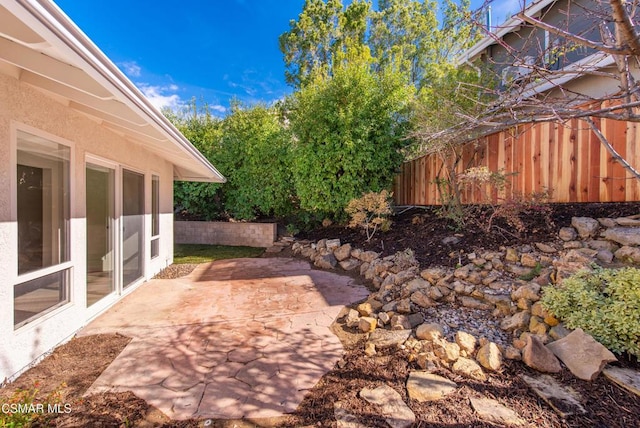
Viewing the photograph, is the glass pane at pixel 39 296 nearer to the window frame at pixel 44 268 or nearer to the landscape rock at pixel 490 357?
the window frame at pixel 44 268

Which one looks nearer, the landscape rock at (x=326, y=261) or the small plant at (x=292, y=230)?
the landscape rock at (x=326, y=261)

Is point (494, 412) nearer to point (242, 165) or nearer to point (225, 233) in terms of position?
point (225, 233)

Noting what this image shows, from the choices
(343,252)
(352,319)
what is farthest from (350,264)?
(352,319)

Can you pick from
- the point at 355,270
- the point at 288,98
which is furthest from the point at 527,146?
the point at 288,98

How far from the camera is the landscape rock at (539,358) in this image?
262 cm

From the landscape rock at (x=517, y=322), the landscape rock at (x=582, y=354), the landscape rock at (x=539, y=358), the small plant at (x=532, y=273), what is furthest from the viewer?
the small plant at (x=532, y=273)

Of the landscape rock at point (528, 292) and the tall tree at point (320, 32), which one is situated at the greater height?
the tall tree at point (320, 32)

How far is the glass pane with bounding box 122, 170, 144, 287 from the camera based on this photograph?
5315 millimetres

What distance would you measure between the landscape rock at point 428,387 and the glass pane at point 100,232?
4476 mm

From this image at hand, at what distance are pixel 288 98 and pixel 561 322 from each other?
454 inches

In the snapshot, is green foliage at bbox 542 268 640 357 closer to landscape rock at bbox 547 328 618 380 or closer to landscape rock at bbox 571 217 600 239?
landscape rock at bbox 547 328 618 380

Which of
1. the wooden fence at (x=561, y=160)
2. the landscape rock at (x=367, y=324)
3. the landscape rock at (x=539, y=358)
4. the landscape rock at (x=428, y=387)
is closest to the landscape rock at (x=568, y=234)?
the wooden fence at (x=561, y=160)

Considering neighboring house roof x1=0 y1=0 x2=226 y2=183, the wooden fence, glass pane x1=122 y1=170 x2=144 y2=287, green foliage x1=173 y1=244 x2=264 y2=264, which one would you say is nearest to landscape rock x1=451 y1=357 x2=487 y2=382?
the wooden fence

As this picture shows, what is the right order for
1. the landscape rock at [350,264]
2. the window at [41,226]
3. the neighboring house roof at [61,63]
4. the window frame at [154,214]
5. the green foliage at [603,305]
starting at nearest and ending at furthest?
the neighboring house roof at [61,63]
the green foliage at [603,305]
the window at [41,226]
the window frame at [154,214]
the landscape rock at [350,264]
